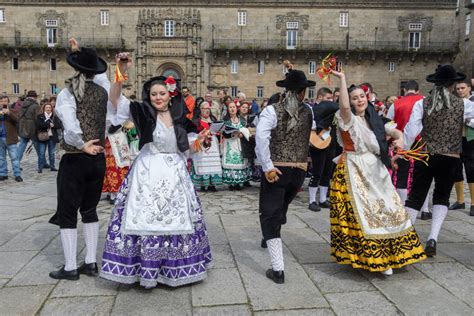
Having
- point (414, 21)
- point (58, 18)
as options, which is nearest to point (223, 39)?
point (58, 18)

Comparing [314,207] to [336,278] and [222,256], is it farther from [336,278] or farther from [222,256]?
[336,278]

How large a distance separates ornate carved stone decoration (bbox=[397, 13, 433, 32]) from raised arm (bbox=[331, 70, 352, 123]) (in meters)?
33.4

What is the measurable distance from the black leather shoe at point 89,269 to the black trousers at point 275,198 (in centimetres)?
163

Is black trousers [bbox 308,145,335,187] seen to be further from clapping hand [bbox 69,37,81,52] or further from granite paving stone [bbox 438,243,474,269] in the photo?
clapping hand [bbox 69,37,81,52]

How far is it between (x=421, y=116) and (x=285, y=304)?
2.64 meters

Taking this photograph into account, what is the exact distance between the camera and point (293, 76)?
402 cm

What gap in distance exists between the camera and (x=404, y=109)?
21.3 ft

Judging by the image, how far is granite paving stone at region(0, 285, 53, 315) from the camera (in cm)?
338

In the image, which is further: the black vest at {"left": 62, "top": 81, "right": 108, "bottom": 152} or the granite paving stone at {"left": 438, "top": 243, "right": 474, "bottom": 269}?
the granite paving stone at {"left": 438, "top": 243, "right": 474, "bottom": 269}

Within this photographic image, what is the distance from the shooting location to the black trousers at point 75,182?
3.90 metres

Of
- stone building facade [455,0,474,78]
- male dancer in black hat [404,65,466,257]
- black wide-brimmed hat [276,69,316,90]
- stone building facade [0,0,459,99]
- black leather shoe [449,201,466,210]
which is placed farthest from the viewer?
stone building facade [0,0,459,99]

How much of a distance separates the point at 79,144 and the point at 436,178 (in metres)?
A: 3.78

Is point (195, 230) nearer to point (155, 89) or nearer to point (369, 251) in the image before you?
point (155, 89)

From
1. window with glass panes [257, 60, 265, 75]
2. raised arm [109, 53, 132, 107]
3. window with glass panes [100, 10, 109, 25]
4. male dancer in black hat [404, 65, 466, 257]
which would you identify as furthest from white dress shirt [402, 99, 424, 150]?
window with glass panes [100, 10, 109, 25]
